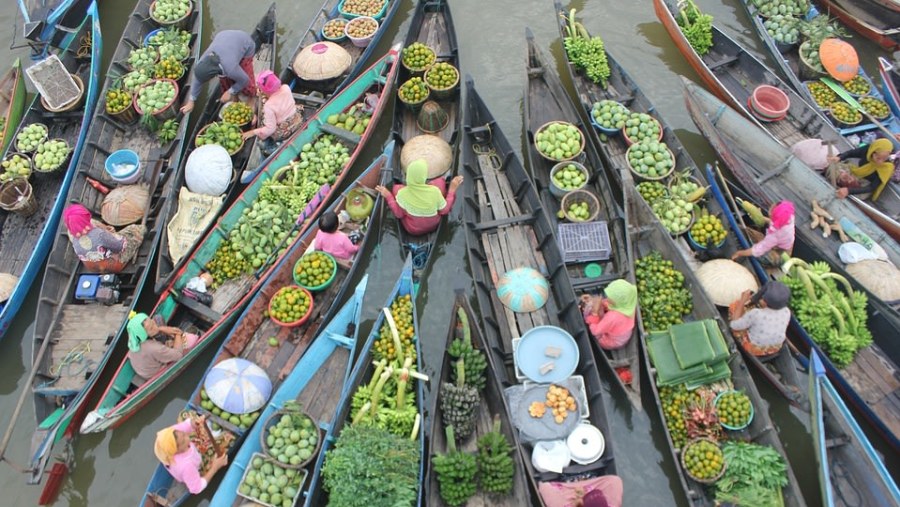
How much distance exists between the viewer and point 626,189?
1002 cm

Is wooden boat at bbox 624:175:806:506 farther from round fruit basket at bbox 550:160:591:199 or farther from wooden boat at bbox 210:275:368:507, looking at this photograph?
wooden boat at bbox 210:275:368:507

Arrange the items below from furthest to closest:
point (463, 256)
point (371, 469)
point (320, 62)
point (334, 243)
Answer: point (320, 62), point (463, 256), point (334, 243), point (371, 469)

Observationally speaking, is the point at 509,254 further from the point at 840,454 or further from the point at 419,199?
the point at 840,454

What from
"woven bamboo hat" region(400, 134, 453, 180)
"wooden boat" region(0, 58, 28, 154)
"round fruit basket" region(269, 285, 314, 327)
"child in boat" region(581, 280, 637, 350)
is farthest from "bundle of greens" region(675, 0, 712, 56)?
"wooden boat" region(0, 58, 28, 154)

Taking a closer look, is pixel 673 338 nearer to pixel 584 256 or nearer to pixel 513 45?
pixel 584 256

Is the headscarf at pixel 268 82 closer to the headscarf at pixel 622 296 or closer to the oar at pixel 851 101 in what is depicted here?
the headscarf at pixel 622 296

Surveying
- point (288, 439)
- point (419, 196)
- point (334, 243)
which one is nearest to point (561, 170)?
point (419, 196)

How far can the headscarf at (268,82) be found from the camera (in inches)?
426

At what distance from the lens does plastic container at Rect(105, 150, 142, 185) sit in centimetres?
1076

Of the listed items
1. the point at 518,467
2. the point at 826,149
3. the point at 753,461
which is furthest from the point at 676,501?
the point at 826,149

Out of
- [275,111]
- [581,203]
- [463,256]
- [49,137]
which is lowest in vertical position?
[463,256]

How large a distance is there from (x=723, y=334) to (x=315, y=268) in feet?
22.3

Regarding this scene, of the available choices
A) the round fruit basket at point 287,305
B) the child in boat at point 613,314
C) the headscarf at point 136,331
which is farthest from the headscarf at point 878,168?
the headscarf at point 136,331

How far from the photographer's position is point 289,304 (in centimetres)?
928
